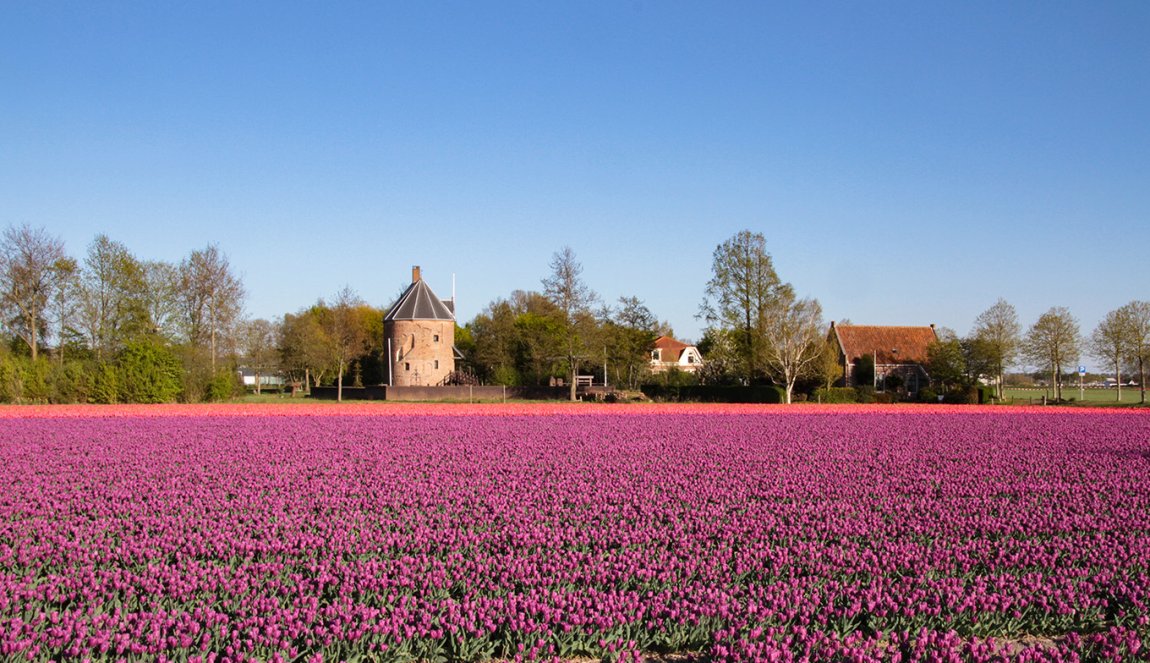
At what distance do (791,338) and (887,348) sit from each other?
2536 centimetres

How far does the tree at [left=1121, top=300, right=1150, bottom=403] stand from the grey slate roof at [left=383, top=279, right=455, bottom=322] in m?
46.0

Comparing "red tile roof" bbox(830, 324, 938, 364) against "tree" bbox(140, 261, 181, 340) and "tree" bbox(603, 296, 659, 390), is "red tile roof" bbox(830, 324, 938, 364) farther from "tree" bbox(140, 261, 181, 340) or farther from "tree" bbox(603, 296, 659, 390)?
"tree" bbox(140, 261, 181, 340)

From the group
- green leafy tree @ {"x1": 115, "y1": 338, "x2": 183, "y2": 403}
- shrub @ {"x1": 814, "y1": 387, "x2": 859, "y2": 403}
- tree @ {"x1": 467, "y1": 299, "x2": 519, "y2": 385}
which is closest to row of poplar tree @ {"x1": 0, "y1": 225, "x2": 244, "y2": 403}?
green leafy tree @ {"x1": 115, "y1": 338, "x2": 183, "y2": 403}

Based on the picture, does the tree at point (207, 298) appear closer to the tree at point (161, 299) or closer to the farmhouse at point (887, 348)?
the tree at point (161, 299)

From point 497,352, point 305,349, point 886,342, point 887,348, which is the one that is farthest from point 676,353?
point 305,349

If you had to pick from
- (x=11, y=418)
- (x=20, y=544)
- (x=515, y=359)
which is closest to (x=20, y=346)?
(x=11, y=418)

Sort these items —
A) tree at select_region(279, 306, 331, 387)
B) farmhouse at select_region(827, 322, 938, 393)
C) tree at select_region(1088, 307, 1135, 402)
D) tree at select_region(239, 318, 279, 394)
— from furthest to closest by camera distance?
tree at select_region(239, 318, 279, 394), farmhouse at select_region(827, 322, 938, 393), tree at select_region(279, 306, 331, 387), tree at select_region(1088, 307, 1135, 402)

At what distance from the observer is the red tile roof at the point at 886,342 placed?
72.5 metres

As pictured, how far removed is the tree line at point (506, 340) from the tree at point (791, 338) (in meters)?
0.11

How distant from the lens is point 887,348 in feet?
239

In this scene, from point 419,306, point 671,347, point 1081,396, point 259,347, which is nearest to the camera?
point 1081,396

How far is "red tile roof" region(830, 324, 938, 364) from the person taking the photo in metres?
72.5

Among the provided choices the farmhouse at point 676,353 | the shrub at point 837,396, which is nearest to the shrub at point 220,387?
the shrub at point 837,396

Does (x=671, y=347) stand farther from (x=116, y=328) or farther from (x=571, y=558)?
(x=571, y=558)
